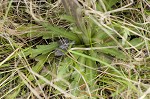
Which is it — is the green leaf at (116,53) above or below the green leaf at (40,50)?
below

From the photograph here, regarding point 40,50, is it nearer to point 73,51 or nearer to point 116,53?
point 73,51

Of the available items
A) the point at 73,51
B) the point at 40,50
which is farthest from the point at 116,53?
the point at 40,50

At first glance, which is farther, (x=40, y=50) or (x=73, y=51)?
(x=40, y=50)

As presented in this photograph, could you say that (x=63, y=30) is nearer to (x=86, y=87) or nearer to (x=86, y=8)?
(x=86, y=8)

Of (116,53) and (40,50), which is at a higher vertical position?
(40,50)

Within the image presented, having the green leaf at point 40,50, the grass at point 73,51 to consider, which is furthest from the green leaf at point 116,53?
the green leaf at point 40,50

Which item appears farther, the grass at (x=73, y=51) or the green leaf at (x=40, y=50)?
the green leaf at (x=40, y=50)

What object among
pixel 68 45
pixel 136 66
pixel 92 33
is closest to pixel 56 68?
pixel 68 45

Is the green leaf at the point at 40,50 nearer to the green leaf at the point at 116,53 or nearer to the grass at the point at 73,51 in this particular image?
the grass at the point at 73,51

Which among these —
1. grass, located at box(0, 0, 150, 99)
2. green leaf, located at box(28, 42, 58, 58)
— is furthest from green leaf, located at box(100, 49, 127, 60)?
green leaf, located at box(28, 42, 58, 58)
